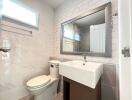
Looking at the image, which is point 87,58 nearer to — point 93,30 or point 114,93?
point 93,30

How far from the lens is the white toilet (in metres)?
1.52

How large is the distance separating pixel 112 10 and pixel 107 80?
1.01m

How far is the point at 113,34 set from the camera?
4.28 ft

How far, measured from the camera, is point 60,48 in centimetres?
220

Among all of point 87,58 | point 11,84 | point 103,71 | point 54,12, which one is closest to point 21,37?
point 11,84

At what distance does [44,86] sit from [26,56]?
2.36 ft

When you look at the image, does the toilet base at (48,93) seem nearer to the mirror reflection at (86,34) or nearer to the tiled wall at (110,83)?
the mirror reflection at (86,34)

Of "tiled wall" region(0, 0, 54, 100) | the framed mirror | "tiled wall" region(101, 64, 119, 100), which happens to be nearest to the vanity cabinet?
"tiled wall" region(101, 64, 119, 100)

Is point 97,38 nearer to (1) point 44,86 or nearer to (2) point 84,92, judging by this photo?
(2) point 84,92

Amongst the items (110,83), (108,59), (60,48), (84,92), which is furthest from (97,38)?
(60,48)

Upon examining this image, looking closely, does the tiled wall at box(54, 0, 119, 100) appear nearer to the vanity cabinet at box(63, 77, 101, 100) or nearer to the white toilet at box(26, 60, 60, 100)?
the vanity cabinet at box(63, 77, 101, 100)

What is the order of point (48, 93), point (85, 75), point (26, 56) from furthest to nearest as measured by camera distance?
point (26, 56) < point (48, 93) < point (85, 75)

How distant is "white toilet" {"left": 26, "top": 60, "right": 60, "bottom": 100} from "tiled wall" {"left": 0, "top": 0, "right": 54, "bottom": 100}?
283mm

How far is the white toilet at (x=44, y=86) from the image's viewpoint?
1516mm
